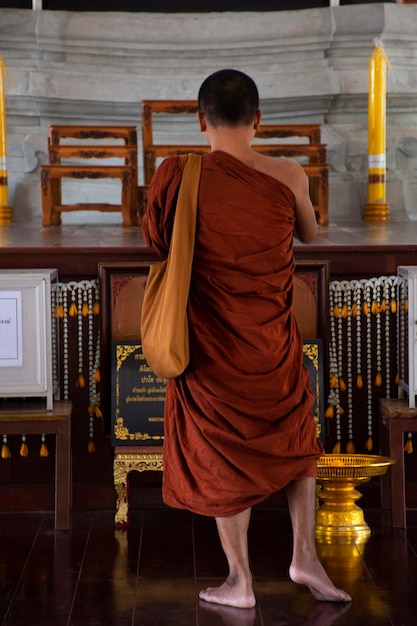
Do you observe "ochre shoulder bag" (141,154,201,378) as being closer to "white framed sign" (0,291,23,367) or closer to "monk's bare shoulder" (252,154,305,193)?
"monk's bare shoulder" (252,154,305,193)

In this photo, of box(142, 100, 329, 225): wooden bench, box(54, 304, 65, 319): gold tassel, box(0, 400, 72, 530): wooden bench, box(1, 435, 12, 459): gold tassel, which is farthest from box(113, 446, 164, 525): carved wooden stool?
box(142, 100, 329, 225): wooden bench

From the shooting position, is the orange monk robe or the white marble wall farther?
the white marble wall

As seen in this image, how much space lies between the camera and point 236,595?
115 inches

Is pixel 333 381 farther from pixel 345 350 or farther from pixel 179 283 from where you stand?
pixel 179 283

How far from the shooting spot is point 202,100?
2873 mm

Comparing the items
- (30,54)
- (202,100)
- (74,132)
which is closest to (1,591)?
(202,100)

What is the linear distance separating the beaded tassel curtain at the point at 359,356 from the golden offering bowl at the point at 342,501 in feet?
1.31

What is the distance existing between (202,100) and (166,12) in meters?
4.99

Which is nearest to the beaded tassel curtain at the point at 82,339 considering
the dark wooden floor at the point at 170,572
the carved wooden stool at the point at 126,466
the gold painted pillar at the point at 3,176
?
the carved wooden stool at the point at 126,466

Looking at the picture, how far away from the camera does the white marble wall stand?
7266 mm

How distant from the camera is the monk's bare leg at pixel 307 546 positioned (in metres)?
2.96

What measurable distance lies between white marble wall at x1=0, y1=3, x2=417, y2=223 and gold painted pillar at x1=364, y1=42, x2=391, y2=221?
416 mm

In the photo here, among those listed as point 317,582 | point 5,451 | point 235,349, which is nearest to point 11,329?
point 5,451

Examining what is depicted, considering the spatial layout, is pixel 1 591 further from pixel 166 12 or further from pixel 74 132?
pixel 166 12
